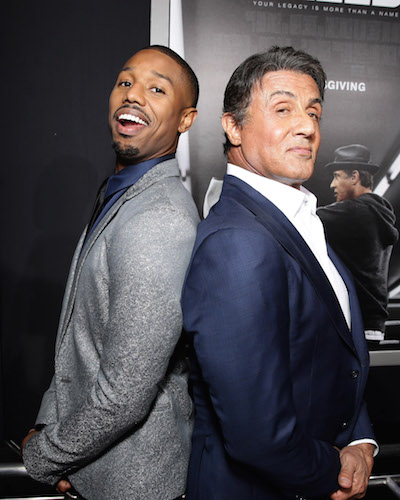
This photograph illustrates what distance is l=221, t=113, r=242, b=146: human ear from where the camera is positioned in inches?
43.1

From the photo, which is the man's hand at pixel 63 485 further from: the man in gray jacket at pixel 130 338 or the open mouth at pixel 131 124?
the open mouth at pixel 131 124

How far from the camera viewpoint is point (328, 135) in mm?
2061

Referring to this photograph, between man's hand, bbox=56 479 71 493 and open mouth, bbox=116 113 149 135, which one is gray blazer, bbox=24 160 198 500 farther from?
open mouth, bbox=116 113 149 135

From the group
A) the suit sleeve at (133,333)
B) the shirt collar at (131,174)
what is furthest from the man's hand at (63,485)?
the shirt collar at (131,174)

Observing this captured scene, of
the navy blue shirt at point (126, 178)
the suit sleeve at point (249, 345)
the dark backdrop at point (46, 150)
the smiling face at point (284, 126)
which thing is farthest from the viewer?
the dark backdrop at point (46, 150)

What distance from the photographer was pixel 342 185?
2.08 m

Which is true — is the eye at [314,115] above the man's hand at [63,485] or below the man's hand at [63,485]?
above

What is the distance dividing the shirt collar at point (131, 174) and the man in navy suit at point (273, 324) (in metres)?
0.21

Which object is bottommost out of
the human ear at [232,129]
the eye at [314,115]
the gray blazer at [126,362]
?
the gray blazer at [126,362]

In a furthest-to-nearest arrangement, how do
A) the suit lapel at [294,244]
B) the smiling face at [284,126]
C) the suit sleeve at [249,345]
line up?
1. the smiling face at [284,126]
2. the suit lapel at [294,244]
3. the suit sleeve at [249,345]

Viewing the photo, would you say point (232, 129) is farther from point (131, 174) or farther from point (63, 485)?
point (63, 485)

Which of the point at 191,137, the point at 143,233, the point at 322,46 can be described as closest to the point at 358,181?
the point at 322,46

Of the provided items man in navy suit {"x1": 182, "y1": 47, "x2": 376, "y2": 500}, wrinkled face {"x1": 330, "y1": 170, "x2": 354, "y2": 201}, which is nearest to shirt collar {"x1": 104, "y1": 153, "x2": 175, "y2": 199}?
man in navy suit {"x1": 182, "y1": 47, "x2": 376, "y2": 500}

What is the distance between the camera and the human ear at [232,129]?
1094mm
